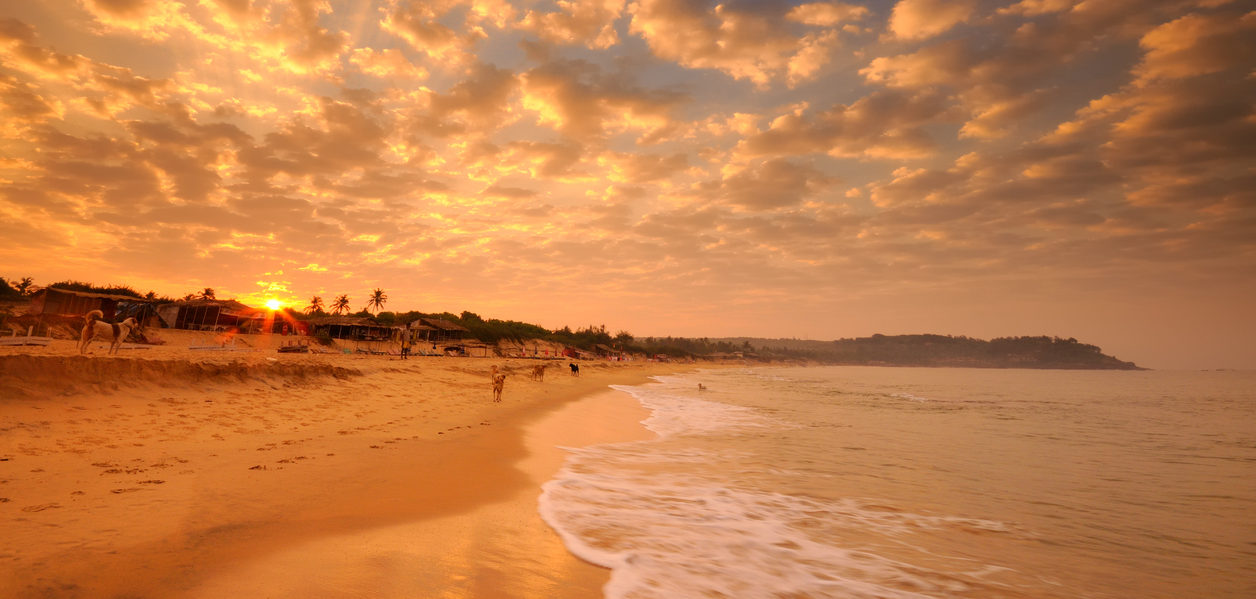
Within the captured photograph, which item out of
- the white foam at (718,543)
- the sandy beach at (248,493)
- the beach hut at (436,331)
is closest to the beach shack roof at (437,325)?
the beach hut at (436,331)

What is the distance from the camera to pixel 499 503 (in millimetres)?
6773

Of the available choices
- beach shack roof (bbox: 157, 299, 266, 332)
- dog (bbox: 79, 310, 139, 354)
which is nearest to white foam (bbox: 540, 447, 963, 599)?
dog (bbox: 79, 310, 139, 354)

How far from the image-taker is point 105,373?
37.6ft

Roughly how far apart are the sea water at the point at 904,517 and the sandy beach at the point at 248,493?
43.0 inches

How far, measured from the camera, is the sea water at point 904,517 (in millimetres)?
5434

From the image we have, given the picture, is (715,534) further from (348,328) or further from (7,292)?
(7,292)

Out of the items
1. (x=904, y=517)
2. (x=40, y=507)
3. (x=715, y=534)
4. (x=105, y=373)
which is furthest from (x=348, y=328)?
(x=904, y=517)

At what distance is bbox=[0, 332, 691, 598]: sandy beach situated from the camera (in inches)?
156

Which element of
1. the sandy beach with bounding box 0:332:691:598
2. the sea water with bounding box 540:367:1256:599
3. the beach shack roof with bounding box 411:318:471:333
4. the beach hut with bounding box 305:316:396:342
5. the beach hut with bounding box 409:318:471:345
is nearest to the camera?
the sandy beach with bounding box 0:332:691:598

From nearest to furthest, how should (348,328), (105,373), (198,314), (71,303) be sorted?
(105,373) → (71,303) → (198,314) → (348,328)

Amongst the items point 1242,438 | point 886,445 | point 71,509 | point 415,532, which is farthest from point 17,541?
point 1242,438

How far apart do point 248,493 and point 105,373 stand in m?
9.47

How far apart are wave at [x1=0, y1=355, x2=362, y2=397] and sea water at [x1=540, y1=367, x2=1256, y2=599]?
36.4 ft

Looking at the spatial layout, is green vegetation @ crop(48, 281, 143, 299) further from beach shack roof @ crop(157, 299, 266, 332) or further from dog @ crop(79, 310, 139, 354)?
dog @ crop(79, 310, 139, 354)
